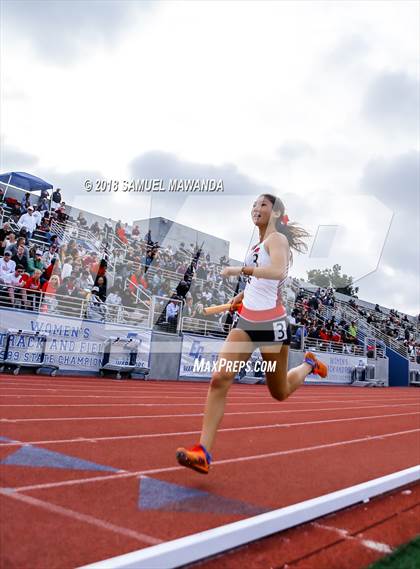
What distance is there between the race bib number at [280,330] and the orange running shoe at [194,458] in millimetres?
880

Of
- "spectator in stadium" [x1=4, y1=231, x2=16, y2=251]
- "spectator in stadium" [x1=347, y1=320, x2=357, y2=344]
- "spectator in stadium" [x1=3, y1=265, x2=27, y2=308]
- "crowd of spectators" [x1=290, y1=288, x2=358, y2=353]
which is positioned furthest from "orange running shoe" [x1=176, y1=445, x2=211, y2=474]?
"spectator in stadium" [x1=347, y1=320, x2=357, y2=344]

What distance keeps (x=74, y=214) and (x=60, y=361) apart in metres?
7.09

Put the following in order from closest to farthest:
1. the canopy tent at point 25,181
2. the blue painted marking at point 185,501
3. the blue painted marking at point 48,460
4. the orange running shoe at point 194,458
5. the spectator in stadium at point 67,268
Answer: the blue painted marking at point 185,501, the orange running shoe at point 194,458, the blue painted marking at point 48,460, the spectator in stadium at point 67,268, the canopy tent at point 25,181

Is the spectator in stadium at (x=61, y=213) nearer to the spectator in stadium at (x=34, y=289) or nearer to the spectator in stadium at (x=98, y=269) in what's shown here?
the spectator in stadium at (x=98, y=269)

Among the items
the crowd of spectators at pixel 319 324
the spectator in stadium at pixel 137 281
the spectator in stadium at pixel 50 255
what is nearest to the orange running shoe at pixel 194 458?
the spectator in stadium at pixel 50 255

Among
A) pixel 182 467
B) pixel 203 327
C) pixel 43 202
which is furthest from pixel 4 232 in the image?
pixel 182 467

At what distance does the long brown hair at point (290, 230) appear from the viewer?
3721mm

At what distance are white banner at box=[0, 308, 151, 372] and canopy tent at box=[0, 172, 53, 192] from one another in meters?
7.29

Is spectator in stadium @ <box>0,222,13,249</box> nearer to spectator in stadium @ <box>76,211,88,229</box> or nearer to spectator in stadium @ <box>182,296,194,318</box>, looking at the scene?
spectator in stadium @ <box>76,211,88,229</box>

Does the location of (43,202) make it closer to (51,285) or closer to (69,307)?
(51,285)

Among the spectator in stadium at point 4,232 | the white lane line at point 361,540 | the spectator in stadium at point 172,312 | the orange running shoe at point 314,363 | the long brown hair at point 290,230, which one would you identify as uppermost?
the spectator in stadium at point 4,232

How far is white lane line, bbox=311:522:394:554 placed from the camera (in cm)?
253

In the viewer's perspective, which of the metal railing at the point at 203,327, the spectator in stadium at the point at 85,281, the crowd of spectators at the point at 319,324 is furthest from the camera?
the crowd of spectators at the point at 319,324

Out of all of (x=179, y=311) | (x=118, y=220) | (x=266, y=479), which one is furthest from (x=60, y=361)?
(x=266, y=479)
